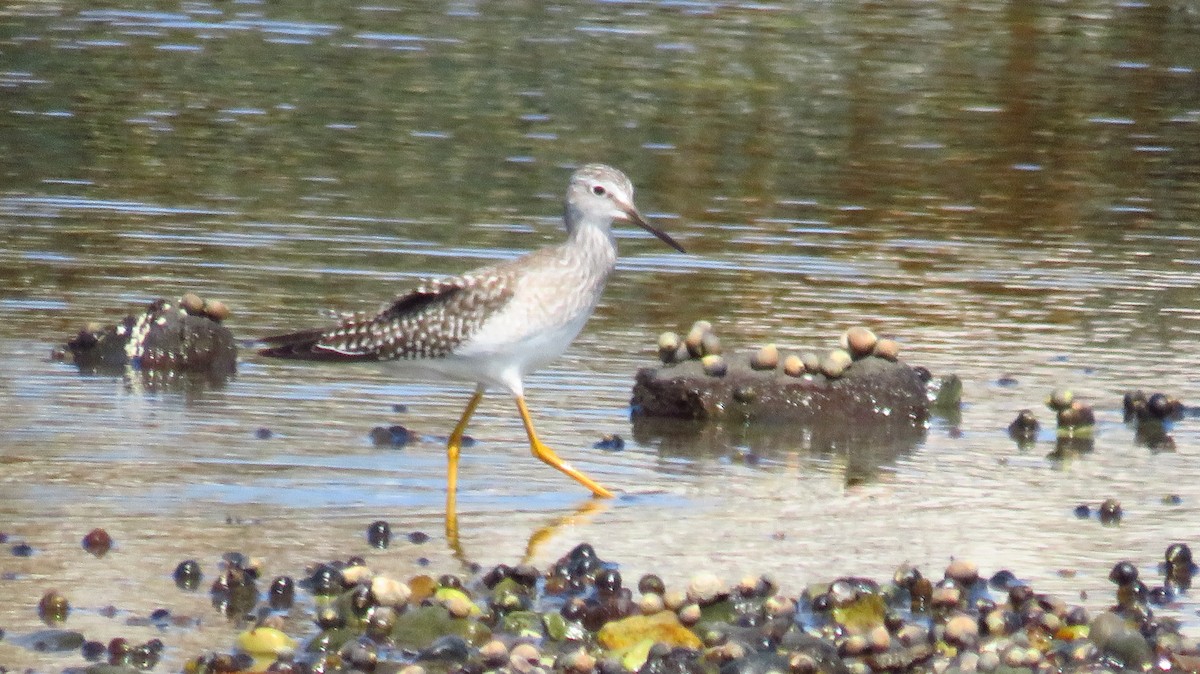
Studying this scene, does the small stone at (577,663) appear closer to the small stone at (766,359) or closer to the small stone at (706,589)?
the small stone at (706,589)

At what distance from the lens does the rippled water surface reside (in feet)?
31.3

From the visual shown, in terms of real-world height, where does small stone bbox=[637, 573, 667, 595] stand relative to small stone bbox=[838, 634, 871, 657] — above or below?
below

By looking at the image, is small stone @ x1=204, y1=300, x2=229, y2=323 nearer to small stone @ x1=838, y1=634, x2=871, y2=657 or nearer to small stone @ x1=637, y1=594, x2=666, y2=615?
small stone @ x1=637, y1=594, x2=666, y2=615

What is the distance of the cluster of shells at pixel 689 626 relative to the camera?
7414 mm

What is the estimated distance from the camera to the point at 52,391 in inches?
464

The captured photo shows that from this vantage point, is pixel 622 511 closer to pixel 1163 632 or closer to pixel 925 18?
pixel 1163 632

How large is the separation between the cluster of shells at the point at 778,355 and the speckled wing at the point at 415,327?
216 centimetres

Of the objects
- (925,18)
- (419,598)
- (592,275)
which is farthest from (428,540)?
A: (925,18)

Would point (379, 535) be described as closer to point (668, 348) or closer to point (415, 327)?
point (415, 327)

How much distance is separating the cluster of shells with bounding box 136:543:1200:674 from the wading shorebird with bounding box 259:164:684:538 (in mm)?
1796

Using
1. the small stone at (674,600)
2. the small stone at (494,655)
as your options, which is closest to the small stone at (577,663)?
the small stone at (494,655)

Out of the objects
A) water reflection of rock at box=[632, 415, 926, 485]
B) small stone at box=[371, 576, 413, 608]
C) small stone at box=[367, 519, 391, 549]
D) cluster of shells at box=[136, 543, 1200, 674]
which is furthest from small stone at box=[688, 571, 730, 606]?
water reflection of rock at box=[632, 415, 926, 485]

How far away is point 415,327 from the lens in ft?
33.8

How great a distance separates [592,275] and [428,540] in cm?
183
